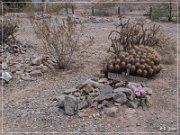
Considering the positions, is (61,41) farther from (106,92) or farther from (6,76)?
(106,92)

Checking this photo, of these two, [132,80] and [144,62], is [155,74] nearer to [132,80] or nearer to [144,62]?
[144,62]

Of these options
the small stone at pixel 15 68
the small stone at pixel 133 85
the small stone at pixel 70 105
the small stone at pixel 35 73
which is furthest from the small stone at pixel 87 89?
the small stone at pixel 15 68

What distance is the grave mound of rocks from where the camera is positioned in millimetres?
5226

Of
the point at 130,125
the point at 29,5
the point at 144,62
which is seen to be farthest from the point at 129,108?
the point at 29,5

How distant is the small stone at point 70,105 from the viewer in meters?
5.16

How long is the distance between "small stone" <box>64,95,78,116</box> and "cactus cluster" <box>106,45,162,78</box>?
1386mm

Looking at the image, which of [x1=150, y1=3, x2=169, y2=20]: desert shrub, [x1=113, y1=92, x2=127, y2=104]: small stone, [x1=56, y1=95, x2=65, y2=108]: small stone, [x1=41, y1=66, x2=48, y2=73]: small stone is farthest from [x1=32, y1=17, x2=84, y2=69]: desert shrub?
[x1=150, y1=3, x2=169, y2=20]: desert shrub

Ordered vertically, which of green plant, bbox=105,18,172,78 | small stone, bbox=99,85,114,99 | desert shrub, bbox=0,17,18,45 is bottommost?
small stone, bbox=99,85,114,99

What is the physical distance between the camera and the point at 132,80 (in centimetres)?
618

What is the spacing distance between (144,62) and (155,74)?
0.30 metres

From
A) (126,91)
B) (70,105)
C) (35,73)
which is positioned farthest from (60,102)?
(35,73)

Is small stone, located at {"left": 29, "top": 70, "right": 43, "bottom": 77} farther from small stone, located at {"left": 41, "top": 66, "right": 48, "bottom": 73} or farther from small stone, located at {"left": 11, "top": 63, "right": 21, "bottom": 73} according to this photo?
small stone, located at {"left": 11, "top": 63, "right": 21, "bottom": 73}

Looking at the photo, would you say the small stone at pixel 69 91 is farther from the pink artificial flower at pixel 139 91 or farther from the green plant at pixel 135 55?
the green plant at pixel 135 55

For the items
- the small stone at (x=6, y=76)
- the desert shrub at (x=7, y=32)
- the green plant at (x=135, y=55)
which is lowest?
the small stone at (x=6, y=76)
